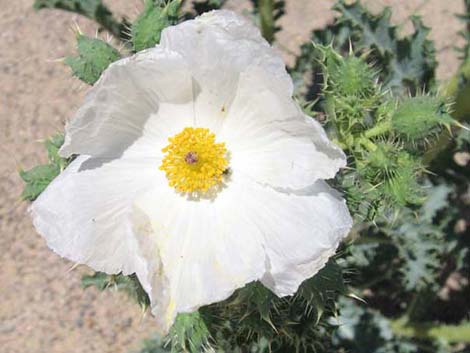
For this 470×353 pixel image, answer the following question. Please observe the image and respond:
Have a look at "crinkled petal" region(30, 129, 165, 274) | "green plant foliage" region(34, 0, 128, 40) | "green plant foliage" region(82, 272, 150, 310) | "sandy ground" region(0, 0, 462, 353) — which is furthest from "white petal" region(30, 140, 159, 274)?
"sandy ground" region(0, 0, 462, 353)

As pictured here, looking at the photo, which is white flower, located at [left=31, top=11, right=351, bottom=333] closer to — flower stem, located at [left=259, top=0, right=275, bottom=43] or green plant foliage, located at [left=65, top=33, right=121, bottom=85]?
green plant foliage, located at [left=65, top=33, right=121, bottom=85]

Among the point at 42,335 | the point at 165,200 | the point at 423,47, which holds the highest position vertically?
the point at 165,200

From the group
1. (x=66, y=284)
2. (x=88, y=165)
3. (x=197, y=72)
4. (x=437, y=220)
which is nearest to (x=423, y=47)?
(x=437, y=220)

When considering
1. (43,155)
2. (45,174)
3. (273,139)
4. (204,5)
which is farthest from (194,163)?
(43,155)

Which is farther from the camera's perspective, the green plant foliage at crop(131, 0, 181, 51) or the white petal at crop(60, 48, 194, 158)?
the green plant foliage at crop(131, 0, 181, 51)

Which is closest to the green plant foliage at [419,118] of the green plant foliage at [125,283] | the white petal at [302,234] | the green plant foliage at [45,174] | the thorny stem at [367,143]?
the thorny stem at [367,143]

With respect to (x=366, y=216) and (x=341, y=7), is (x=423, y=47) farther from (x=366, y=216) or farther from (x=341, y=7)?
(x=366, y=216)

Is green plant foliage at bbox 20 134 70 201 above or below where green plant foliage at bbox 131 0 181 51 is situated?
below
